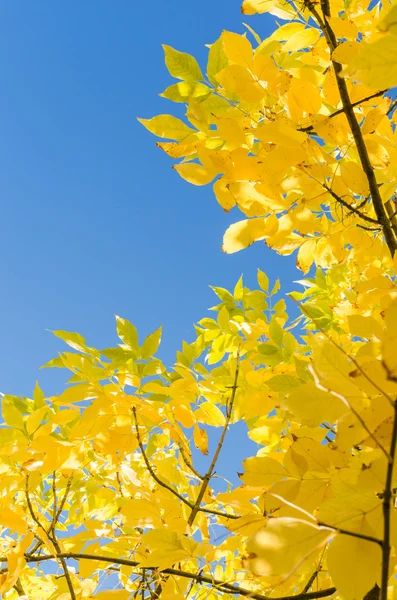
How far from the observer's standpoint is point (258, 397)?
4.73 feet

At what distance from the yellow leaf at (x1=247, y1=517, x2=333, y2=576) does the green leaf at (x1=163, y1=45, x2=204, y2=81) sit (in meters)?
1.01

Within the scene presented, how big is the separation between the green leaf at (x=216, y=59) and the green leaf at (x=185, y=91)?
41 millimetres

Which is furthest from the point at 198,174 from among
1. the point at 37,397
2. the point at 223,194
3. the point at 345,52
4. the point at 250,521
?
the point at 37,397

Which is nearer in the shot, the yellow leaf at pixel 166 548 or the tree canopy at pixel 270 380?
the tree canopy at pixel 270 380

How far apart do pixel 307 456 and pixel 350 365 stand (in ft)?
0.87

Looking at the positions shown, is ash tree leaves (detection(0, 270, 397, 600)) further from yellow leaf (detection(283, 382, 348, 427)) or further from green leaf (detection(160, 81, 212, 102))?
green leaf (detection(160, 81, 212, 102))

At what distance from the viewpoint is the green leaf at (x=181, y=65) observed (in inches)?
46.9

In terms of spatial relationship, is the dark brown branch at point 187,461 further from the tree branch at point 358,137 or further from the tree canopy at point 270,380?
the tree branch at point 358,137

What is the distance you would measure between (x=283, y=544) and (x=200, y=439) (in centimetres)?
90

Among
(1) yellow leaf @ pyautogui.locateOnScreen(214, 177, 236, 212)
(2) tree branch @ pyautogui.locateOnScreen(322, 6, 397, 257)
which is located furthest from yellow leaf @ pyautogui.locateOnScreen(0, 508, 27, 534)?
(2) tree branch @ pyautogui.locateOnScreen(322, 6, 397, 257)

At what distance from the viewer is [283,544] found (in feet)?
1.89

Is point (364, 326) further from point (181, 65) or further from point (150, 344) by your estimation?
point (181, 65)

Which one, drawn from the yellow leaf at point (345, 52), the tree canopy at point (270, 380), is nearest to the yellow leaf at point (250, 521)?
the tree canopy at point (270, 380)

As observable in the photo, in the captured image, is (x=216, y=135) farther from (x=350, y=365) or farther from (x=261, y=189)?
(x=350, y=365)
